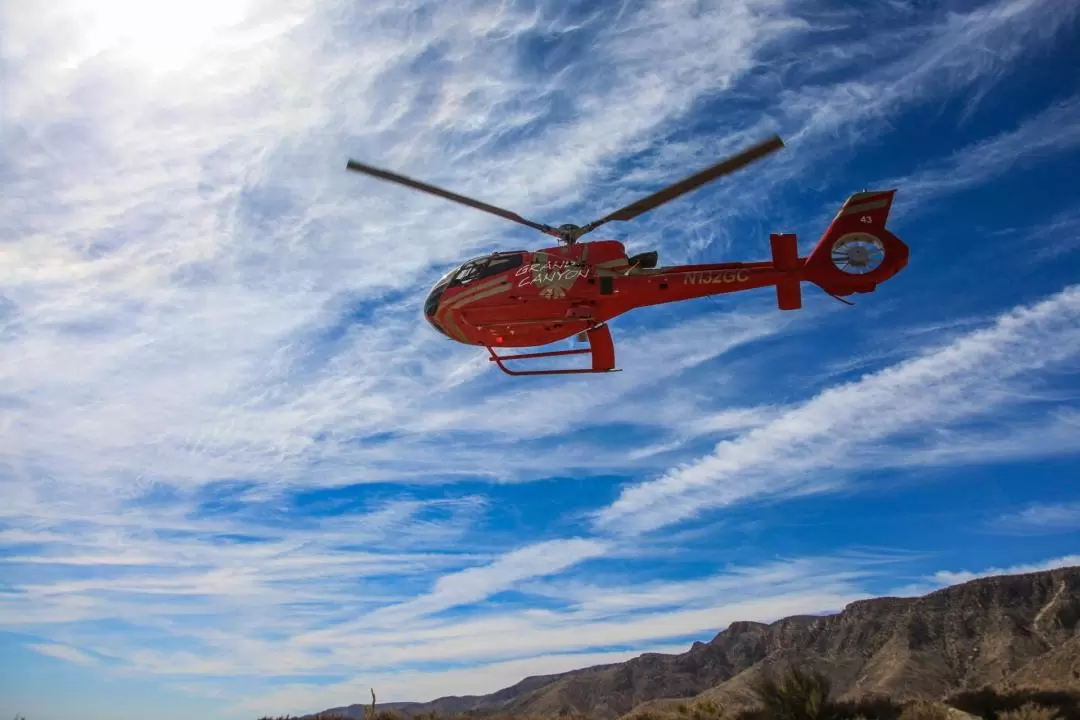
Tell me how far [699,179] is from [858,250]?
19.3 ft

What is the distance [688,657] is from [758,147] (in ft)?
444

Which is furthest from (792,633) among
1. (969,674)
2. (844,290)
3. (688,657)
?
(844,290)

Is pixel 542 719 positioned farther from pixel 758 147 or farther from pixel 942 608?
pixel 942 608

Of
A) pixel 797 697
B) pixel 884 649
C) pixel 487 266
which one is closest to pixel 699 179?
pixel 487 266

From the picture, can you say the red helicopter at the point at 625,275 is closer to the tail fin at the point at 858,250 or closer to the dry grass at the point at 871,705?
the tail fin at the point at 858,250

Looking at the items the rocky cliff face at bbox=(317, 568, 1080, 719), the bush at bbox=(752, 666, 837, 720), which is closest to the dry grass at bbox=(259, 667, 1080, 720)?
the bush at bbox=(752, 666, 837, 720)

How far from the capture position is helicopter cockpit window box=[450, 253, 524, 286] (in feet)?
77.9

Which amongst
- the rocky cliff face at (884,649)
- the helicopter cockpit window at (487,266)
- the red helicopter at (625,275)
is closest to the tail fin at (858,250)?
the red helicopter at (625,275)

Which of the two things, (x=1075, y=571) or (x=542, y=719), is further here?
(x=1075, y=571)

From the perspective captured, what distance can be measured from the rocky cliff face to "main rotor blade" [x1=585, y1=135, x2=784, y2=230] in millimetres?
74327

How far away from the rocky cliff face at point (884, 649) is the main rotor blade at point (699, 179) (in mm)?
74327

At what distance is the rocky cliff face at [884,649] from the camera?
99438 millimetres

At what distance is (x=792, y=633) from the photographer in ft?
447

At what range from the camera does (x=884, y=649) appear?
111562 mm
